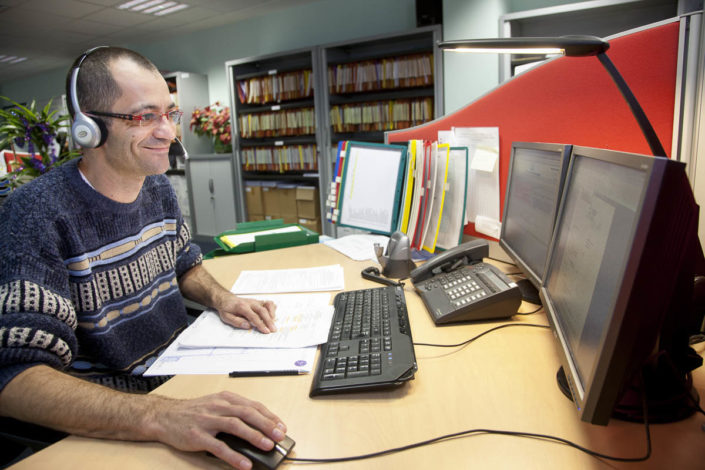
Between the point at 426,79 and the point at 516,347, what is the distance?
3286 mm

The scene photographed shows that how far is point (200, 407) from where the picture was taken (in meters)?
0.64

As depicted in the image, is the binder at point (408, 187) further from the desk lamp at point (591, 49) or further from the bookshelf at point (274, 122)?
the bookshelf at point (274, 122)

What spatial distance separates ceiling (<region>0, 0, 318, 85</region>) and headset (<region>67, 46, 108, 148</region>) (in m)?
3.92

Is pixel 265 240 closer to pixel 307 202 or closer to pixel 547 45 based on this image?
pixel 547 45

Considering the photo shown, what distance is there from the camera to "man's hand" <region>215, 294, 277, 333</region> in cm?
101

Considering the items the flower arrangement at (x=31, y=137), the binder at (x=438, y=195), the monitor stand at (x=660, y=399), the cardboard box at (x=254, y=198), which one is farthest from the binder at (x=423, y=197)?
the cardboard box at (x=254, y=198)

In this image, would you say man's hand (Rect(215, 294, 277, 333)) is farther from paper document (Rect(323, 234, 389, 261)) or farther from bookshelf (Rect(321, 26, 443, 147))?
bookshelf (Rect(321, 26, 443, 147))

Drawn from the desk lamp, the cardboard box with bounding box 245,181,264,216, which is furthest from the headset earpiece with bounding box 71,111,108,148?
the cardboard box with bounding box 245,181,264,216

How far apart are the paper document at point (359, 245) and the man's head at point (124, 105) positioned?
778 millimetres

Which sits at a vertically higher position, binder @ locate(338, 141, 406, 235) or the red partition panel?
the red partition panel

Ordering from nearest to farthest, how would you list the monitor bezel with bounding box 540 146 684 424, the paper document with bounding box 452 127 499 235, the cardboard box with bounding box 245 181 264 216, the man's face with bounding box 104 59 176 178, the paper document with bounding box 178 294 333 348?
the monitor bezel with bounding box 540 146 684 424, the paper document with bounding box 178 294 333 348, the man's face with bounding box 104 59 176 178, the paper document with bounding box 452 127 499 235, the cardboard box with bounding box 245 181 264 216

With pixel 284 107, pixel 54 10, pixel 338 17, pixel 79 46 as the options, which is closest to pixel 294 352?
pixel 284 107

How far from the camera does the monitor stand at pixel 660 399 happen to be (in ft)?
2.05

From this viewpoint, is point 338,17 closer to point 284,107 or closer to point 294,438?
point 284,107
